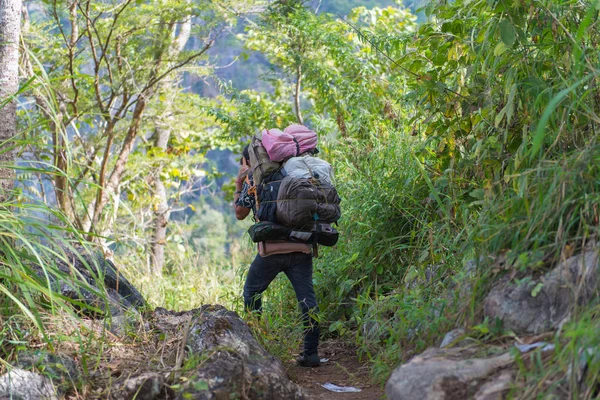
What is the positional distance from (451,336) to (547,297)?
0.46m

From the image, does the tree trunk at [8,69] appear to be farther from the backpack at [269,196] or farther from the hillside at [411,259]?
the backpack at [269,196]

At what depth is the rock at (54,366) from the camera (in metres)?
3.18

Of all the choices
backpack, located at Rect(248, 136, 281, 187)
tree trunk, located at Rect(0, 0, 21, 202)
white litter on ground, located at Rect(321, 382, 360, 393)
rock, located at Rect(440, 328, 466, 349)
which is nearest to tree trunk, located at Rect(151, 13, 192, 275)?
backpack, located at Rect(248, 136, 281, 187)

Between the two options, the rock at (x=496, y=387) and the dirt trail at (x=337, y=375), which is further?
the dirt trail at (x=337, y=375)

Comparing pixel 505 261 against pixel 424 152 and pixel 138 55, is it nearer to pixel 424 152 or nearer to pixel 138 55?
pixel 424 152

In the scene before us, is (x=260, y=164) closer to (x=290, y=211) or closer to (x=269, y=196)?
(x=269, y=196)

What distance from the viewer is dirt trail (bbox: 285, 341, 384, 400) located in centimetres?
398

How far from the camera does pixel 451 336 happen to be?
3.07 m

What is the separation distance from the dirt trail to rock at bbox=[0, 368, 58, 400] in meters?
1.39

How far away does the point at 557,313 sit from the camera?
112 inches

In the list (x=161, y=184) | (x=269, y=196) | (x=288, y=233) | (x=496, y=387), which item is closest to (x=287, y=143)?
(x=269, y=196)

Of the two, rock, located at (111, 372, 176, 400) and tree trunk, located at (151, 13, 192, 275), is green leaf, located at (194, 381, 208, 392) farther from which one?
tree trunk, located at (151, 13, 192, 275)

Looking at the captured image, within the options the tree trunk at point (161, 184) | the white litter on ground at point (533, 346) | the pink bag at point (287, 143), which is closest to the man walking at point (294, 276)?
the pink bag at point (287, 143)

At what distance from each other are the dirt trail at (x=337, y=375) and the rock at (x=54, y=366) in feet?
4.20
